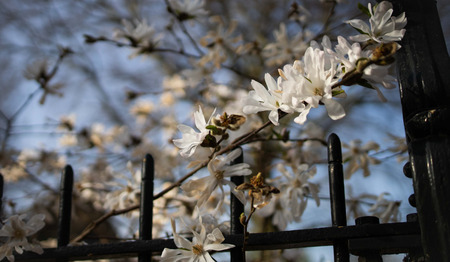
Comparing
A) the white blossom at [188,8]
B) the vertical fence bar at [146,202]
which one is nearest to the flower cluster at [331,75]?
the vertical fence bar at [146,202]

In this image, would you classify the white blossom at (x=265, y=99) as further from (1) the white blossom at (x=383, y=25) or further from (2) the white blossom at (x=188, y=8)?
(2) the white blossom at (x=188, y=8)

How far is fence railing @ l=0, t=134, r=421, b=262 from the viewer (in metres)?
0.69

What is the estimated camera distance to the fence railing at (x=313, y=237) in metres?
0.69

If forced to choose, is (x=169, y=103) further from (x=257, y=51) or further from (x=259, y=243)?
(x=259, y=243)

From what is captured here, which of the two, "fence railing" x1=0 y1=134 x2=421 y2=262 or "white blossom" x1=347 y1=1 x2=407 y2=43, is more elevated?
"white blossom" x1=347 y1=1 x2=407 y2=43

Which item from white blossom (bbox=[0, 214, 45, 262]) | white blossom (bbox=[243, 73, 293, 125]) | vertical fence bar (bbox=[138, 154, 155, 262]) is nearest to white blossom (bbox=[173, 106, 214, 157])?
white blossom (bbox=[243, 73, 293, 125])

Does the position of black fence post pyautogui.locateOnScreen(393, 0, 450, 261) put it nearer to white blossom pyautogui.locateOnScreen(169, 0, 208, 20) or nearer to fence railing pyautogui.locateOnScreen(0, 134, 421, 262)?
fence railing pyautogui.locateOnScreen(0, 134, 421, 262)

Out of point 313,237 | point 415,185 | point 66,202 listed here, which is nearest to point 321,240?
point 313,237

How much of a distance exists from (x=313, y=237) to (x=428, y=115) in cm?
24

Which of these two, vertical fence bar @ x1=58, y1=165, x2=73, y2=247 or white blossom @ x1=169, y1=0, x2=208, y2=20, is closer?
vertical fence bar @ x1=58, y1=165, x2=73, y2=247

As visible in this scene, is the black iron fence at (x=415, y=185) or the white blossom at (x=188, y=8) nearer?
the black iron fence at (x=415, y=185)

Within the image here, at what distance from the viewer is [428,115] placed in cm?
63

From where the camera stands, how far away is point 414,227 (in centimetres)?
67

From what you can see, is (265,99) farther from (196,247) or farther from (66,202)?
(66,202)
